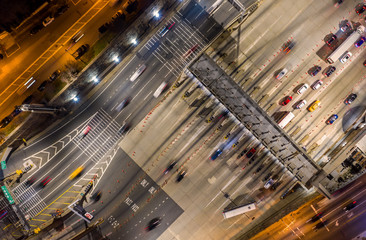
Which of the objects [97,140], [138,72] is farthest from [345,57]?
[97,140]

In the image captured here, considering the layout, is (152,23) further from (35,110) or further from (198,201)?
(198,201)

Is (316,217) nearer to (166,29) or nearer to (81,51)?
(166,29)

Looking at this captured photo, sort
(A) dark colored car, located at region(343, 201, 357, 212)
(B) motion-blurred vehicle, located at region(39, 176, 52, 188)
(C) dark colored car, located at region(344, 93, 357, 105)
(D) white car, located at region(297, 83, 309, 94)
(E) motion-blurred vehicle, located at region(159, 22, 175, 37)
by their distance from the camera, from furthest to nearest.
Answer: (E) motion-blurred vehicle, located at region(159, 22, 175, 37)
(B) motion-blurred vehicle, located at region(39, 176, 52, 188)
(C) dark colored car, located at region(344, 93, 357, 105)
(D) white car, located at region(297, 83, 309, 94)
(A) dark colored car, located at region(343, 201, 357, 212)

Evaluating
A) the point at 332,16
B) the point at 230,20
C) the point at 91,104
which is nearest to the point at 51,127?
the point at 91,104

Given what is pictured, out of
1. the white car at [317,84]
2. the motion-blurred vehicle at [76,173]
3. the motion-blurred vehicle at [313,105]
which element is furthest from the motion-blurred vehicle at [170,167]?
the white car at [317,84]

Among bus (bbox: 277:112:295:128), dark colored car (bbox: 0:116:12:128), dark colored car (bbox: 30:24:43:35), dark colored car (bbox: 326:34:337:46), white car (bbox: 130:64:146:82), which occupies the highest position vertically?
dark colored car (bbox: 30:24:43:35)

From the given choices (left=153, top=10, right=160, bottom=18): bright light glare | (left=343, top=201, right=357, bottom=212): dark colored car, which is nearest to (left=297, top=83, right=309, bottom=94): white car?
(left=343, top=201, right=357, bottom=212): dark colored car

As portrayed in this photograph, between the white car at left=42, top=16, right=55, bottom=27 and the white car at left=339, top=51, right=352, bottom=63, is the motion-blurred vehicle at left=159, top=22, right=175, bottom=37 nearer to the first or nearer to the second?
the white car at left=42, top=16, right=55, bottom=27
